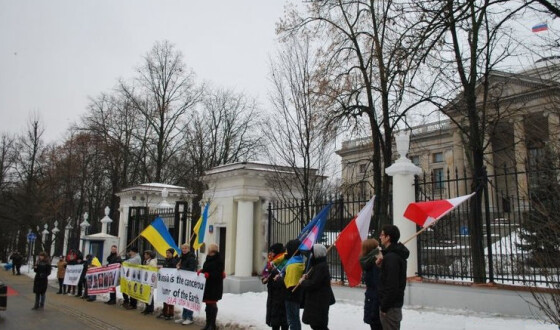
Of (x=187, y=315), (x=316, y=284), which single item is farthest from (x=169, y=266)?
(x=316, y=284)

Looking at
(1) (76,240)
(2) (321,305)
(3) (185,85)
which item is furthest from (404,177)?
(3) (185,85)

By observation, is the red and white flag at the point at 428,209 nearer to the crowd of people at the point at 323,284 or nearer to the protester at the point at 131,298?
the crowd of people at the point at 323,284

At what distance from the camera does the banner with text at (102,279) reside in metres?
13.8

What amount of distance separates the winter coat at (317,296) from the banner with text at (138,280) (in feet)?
21.1

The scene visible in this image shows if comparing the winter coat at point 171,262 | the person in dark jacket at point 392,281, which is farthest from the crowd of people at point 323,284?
the winter coat at point 171,262

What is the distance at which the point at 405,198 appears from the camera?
1009cm

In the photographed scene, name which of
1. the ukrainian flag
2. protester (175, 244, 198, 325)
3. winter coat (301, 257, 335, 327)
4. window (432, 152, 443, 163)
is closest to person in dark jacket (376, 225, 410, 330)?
winter coat (301, 257, 335, 327)

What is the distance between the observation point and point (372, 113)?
14.9 meters

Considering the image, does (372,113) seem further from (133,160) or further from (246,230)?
(133,160)

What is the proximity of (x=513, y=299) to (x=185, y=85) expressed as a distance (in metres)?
34.0

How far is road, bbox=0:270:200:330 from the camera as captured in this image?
10.2 meters

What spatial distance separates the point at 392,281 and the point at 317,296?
4.33ft

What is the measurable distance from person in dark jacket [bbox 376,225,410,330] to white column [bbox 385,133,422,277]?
4.13m

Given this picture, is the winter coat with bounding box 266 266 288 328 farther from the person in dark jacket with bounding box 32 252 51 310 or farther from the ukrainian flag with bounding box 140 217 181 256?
the person in dark jacket with bounding box 32 252 51 310
